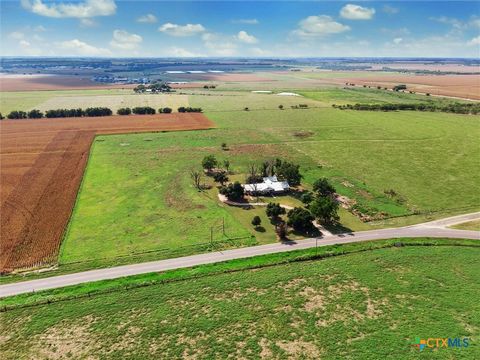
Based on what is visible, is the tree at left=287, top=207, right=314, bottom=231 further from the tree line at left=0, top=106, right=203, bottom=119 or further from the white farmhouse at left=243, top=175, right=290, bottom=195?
the tree line at left=0, top=106, right=203, bottom=119

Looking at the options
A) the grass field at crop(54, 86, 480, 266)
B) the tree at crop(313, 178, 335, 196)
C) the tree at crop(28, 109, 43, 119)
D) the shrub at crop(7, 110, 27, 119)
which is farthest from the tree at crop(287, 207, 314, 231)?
the shrub at crop(7, 110, 27, 119)

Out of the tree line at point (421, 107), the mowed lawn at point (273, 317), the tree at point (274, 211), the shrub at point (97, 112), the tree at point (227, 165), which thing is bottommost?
the mowed lawn at point (273, 317)

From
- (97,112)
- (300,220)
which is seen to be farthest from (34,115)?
(300,220)

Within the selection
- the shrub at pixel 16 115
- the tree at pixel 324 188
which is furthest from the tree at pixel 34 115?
the tree at pixel 324 188

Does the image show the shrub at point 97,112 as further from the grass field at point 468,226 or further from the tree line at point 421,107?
the grass field at point 468,226

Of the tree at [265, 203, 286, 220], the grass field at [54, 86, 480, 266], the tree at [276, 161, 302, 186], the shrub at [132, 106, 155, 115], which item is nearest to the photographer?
the grass field at [54, 86, 480, 266]

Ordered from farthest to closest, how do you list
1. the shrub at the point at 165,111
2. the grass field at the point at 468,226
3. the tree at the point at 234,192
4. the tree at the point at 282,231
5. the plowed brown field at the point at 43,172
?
the shrub at the point at 165,111 → the tree at the point at 234,192 → the grass field at the point at 468,226 → the tree at the point at 282,231 → the plowed brown field at the point at 43,172
